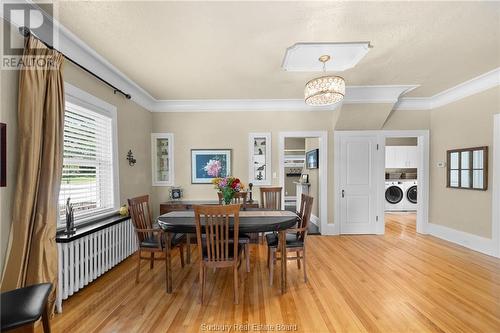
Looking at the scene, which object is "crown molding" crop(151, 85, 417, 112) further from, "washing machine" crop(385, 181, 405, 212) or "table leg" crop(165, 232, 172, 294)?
"washing machine" crop(385, 181, 405, 212)

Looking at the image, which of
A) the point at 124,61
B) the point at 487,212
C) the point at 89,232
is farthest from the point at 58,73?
the point at 487,212

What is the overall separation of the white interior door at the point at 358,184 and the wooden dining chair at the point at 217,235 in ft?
10.1

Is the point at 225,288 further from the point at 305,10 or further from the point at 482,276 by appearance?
the point at 482,276

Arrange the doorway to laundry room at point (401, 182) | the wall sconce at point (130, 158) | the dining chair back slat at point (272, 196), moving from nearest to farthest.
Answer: the wall sconce at point (130, 158)
the dining chair back slat at point (272, 196)
the doorway to laundry room at point (401, 182)

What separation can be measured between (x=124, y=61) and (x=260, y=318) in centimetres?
333

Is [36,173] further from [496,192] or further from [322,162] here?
[496,192]

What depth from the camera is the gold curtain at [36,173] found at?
1.79 m

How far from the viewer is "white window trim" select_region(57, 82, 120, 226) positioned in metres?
2.44

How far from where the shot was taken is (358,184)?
4492 millimetres

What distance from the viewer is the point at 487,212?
3.42 m

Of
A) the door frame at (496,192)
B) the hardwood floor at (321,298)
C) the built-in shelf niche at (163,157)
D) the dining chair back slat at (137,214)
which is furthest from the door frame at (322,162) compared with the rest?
the dining chair back slat at (137,214)

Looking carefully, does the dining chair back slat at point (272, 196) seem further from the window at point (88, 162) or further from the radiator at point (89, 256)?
the window at point (88, 162)

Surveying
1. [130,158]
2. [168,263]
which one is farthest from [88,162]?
[168,263]

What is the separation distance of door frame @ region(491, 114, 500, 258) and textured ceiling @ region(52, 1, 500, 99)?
896 mm
